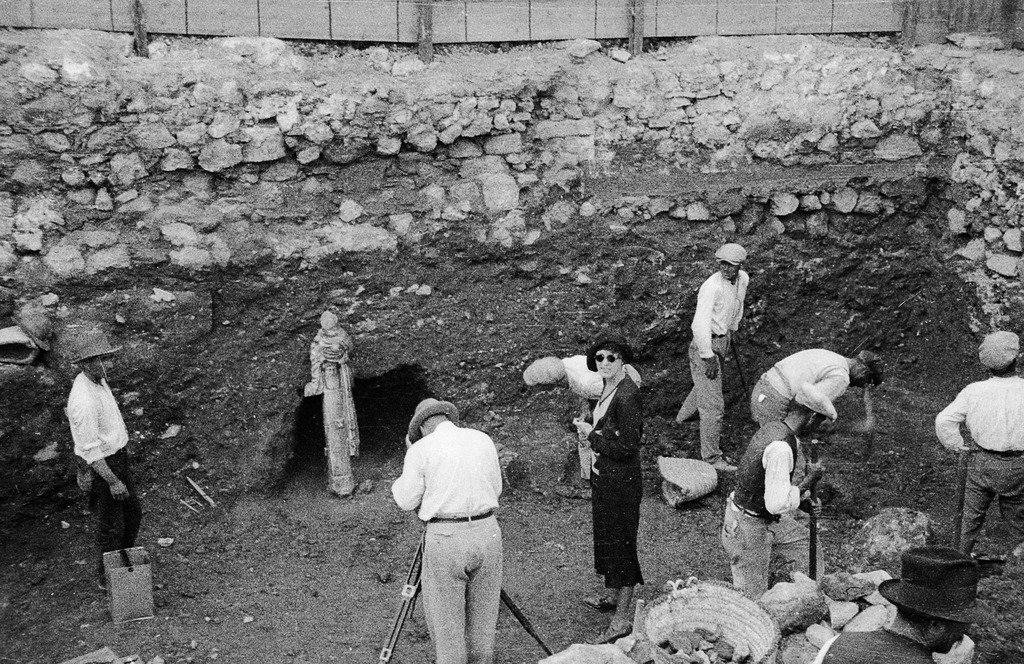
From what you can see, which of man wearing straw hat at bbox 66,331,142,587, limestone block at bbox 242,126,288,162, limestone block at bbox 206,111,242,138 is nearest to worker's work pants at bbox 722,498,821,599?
man wearing straw hat at bbox 66,331,142,587

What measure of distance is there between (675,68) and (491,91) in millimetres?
1759

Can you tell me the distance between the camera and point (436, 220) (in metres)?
8.79

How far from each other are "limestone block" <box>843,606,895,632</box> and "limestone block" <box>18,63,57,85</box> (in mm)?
6907

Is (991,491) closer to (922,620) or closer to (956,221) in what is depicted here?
(922,620)

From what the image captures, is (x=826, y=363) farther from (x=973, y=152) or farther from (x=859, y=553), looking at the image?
(x=973, y=152)

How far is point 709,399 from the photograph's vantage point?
8.38m

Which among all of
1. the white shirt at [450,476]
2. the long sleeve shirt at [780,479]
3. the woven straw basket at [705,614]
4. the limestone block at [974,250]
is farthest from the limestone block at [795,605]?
the limestone block at [974,250]

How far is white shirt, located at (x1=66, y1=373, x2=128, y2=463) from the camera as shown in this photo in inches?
261

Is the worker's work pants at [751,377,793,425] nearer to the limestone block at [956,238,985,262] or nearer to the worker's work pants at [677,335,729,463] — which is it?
the worker's work pants at [677,335,729,463]

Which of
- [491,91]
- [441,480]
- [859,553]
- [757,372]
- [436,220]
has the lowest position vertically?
[859,553]

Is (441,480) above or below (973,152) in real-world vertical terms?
below

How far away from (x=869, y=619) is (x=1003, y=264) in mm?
4314

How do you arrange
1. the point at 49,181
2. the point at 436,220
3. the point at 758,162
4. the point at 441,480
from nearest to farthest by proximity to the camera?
the point at 441,480
the point at 49,181
the point at 436,220
the point at 758,162

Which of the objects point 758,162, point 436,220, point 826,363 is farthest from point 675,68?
point 826,363
